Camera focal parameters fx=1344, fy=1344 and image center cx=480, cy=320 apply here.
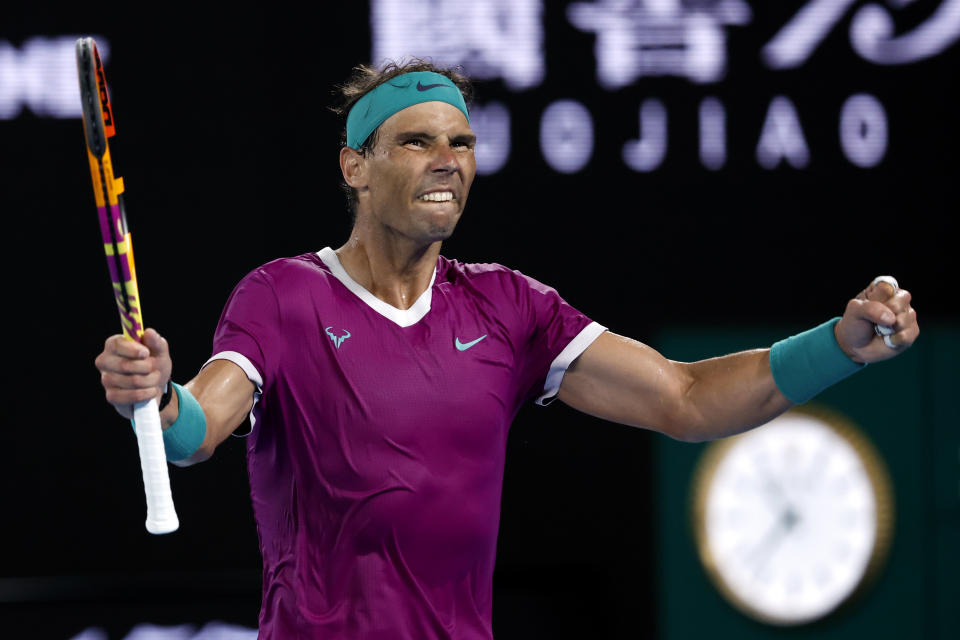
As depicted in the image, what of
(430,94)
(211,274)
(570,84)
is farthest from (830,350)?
(211,274)

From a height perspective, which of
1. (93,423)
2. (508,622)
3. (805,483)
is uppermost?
(93,423)

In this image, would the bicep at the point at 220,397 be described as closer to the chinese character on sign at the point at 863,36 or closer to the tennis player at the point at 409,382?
the tennis player at the point at 409,382

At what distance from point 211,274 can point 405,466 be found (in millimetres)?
2062

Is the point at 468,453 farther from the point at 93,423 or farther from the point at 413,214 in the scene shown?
the point at 93,423

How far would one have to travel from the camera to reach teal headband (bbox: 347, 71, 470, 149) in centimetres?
281

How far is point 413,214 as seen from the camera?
273 centimetres

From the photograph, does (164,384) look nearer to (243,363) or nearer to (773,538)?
(243,363)

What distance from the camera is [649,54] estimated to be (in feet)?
14.9

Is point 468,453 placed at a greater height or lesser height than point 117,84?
lesser

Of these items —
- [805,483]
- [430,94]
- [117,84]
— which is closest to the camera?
[430,94]

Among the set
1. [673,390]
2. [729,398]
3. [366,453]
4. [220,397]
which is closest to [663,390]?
[673,390]

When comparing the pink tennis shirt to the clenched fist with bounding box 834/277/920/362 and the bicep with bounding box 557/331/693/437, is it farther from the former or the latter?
the clenched fist with bounding box 834/277/920/362

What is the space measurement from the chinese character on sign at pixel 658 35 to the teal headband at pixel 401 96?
1759 mm

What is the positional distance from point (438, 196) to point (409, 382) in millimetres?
396
